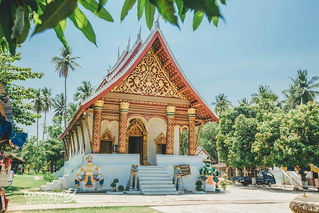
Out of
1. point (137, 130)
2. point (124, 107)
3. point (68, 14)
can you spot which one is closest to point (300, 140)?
point (137, 130)

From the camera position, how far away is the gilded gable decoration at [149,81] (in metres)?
12.4

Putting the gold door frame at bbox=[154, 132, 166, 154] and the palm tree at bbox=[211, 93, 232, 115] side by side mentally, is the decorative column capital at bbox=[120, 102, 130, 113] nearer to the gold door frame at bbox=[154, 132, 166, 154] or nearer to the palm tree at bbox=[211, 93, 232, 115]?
the gold door frame at bbox=[154, 132, 166, 154]

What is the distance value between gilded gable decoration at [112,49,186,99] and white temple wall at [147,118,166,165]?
6.53 feet

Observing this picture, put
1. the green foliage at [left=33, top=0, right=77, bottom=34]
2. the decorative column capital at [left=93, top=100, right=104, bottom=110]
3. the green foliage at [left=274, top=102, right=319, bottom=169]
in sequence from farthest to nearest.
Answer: the green foliage at [left=274, top=102, right=319, bottom=169], the decorative column capital at [left=93, top=100, right=104, bottom=110], the green foliage at [left=33, top=0, right=77, bottom=34]

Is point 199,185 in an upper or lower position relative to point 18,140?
lower

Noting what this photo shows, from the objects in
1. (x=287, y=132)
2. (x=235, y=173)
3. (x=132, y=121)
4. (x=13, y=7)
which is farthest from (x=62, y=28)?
(x=235, y=173)

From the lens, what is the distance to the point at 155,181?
10.6m

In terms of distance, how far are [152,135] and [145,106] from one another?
7.43ft

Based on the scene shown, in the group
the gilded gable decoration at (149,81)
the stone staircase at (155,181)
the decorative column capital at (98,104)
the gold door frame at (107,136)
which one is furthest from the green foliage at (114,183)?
the gilded gable decoration at (149,81)

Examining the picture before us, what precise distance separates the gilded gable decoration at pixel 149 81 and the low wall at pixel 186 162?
293cm

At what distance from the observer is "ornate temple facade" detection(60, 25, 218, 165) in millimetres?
11688

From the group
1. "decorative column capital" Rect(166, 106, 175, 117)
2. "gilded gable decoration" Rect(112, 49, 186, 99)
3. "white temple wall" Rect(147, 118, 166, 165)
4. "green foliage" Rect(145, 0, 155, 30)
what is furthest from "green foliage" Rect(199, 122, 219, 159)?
"green foliage" Rect(145, 0, 155, 30)

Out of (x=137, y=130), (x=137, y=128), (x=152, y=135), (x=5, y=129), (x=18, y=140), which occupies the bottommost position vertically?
(x=18, y=140)

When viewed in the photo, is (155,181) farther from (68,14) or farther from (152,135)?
(68,14)
